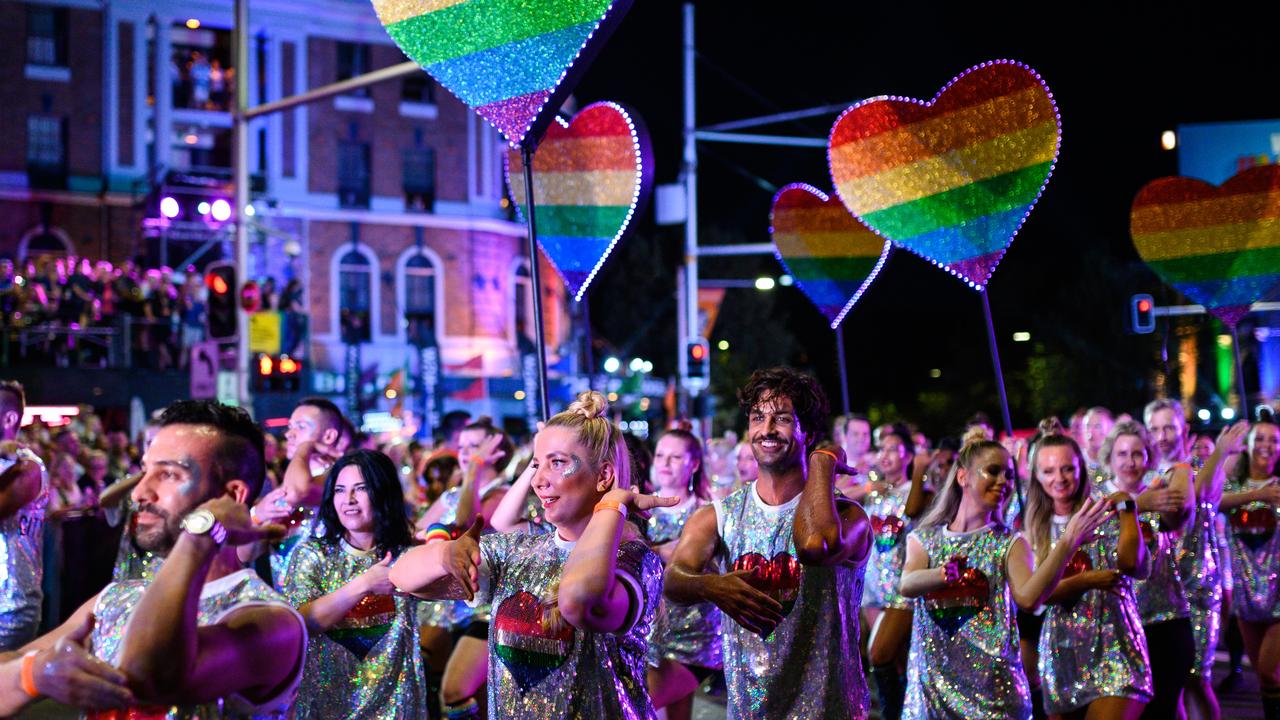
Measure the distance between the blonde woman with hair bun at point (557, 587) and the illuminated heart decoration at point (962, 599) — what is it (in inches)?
83.5

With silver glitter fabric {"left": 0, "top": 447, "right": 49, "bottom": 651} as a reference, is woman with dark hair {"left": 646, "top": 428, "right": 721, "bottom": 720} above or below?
below

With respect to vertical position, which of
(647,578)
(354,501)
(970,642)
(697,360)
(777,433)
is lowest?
(970,642)

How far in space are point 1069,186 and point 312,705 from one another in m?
44.3

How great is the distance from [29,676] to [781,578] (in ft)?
8.85

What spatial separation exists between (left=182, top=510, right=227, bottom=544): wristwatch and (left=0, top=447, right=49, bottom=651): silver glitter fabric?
4287mm

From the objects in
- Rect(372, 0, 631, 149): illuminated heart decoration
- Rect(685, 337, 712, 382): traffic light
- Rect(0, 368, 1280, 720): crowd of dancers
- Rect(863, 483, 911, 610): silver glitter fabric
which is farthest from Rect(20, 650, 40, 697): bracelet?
Rect(685, 337, 712, 382): traffic light

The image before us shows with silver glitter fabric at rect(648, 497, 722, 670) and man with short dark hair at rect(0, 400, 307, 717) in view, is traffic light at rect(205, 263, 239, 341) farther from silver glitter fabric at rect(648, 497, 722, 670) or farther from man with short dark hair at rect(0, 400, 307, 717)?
man with short dark hair at rect(0, 400, 307, 717)

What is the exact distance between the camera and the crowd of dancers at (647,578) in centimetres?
307

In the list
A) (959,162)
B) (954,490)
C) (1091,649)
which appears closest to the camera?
(954,490)

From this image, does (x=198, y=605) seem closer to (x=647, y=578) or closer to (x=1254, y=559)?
(x=647, y=578)

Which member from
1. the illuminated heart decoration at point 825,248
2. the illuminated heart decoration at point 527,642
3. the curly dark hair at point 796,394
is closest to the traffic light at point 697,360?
the illuminated heart decoration at point 825,248

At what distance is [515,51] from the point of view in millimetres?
5340

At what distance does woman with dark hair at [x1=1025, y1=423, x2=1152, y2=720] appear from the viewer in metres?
6.02

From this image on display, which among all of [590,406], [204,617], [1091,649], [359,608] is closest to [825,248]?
Answer: [1091,649]
